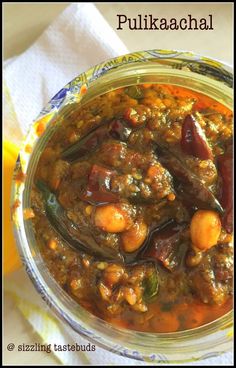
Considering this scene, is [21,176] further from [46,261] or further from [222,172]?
[222,172]

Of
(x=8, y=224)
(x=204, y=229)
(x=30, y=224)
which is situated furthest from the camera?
(x=8, y=224)

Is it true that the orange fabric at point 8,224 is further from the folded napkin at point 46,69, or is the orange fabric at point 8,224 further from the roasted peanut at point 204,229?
the roasted peanut at point 204,229

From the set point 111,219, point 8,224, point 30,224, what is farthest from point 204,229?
point 8,224

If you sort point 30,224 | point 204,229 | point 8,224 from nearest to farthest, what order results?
point 204,229
point 30,224
point 8,224

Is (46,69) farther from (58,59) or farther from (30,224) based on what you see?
(30,224)

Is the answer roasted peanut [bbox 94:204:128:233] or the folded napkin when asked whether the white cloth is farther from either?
roasted peanut [bbox 94:204:128:233]

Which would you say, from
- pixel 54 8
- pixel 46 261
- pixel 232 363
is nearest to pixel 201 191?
pixel 46 261

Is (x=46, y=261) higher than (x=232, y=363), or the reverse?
(x=46, y=261)

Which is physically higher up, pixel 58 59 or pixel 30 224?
pixel 58 59
